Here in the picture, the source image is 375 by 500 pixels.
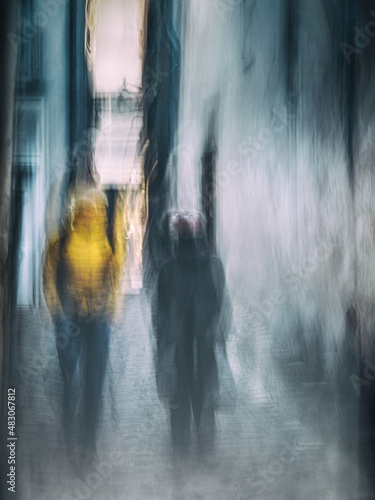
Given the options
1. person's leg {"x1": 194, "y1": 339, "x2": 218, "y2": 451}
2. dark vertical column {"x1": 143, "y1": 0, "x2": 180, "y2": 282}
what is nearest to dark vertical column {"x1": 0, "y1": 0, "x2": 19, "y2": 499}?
dark vertical column {"x1": 143, "y1": 0, "x2": 180, "y2": 282}

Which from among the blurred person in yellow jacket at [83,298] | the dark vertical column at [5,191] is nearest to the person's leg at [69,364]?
the blurred person in yellow jacket at [83,298]

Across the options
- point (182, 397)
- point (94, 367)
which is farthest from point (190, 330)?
point (94, 367)

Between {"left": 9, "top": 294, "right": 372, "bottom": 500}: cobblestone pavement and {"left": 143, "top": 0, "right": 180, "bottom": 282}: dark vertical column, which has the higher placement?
{"left": 143, "top": 0, "right": 180, "bottom": 282}: dark vertical column

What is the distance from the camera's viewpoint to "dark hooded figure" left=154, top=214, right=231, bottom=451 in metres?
1.41

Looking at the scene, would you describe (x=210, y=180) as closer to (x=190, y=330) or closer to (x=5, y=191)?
(x=190, y=330)

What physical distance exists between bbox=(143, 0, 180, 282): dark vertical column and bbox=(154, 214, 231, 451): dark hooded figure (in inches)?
2.8

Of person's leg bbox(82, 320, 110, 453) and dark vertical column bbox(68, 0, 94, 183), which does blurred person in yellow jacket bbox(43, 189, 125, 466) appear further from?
dark vertical column bbox(68, 0, 94, 183)

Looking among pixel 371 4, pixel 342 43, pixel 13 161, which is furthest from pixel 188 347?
pixel 371 4

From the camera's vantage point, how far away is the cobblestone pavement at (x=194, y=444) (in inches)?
55.1

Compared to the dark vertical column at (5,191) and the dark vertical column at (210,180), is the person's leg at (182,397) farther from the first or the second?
the dark vertical column at (5,191)

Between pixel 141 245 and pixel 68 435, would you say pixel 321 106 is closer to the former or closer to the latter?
pixel 141 245

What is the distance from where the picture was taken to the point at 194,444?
55.2 inches

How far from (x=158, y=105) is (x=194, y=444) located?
0.98 meters

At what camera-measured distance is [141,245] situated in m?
1.42
